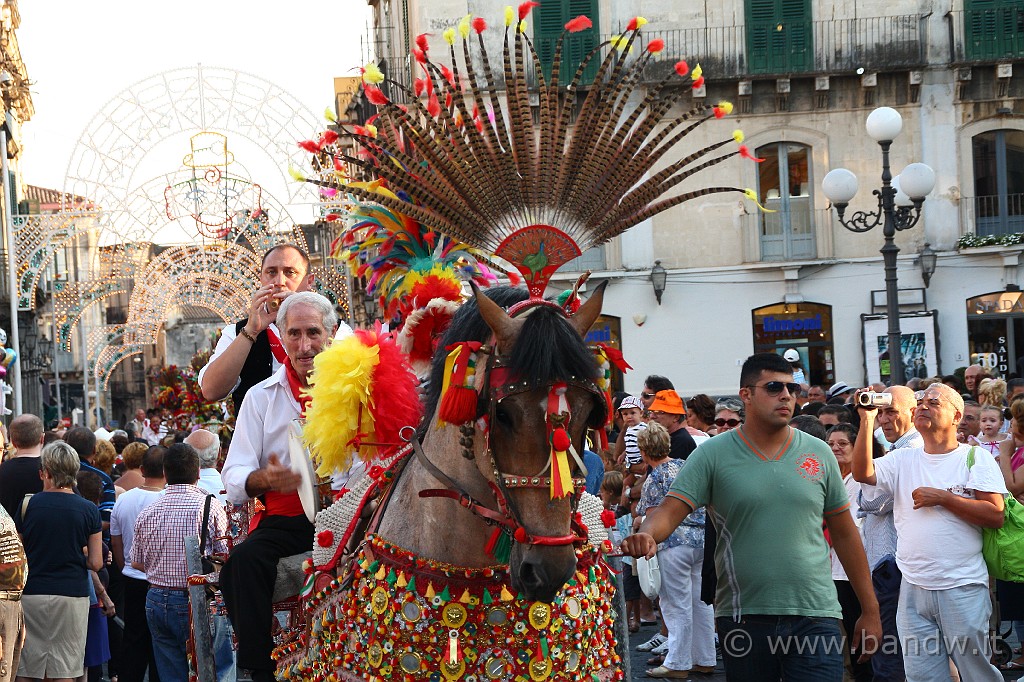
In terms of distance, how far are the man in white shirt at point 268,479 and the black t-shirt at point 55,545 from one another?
2995 millimetres

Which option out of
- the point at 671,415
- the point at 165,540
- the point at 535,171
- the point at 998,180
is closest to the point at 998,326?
the point at 998,180

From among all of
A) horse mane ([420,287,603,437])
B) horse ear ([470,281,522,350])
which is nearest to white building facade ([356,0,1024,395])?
horse mane ([420,287,603,437])

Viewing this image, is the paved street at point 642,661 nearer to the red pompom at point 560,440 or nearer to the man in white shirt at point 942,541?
the man in white shirt at point 942,541

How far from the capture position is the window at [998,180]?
85.7 ft

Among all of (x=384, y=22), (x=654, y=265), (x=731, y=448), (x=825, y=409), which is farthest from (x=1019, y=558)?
(x=384, y=22)

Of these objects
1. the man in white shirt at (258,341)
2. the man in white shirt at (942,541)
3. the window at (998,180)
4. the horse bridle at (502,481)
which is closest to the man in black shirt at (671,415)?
the man in white shirt at (942,541)

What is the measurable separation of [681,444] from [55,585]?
5075 millimetres

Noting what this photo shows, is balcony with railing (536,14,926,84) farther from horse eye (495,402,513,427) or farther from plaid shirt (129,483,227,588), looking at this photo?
horse eye (495,402,513,427)

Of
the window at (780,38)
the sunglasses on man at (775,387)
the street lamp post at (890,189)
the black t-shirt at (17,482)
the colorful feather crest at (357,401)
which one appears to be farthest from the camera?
the window at (780,38)

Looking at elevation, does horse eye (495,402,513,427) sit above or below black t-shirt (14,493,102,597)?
above

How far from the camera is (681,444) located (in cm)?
1095

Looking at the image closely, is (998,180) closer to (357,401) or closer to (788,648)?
(788,648)

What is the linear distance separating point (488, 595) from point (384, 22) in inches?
1192

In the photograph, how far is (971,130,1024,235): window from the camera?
85.7 ft
